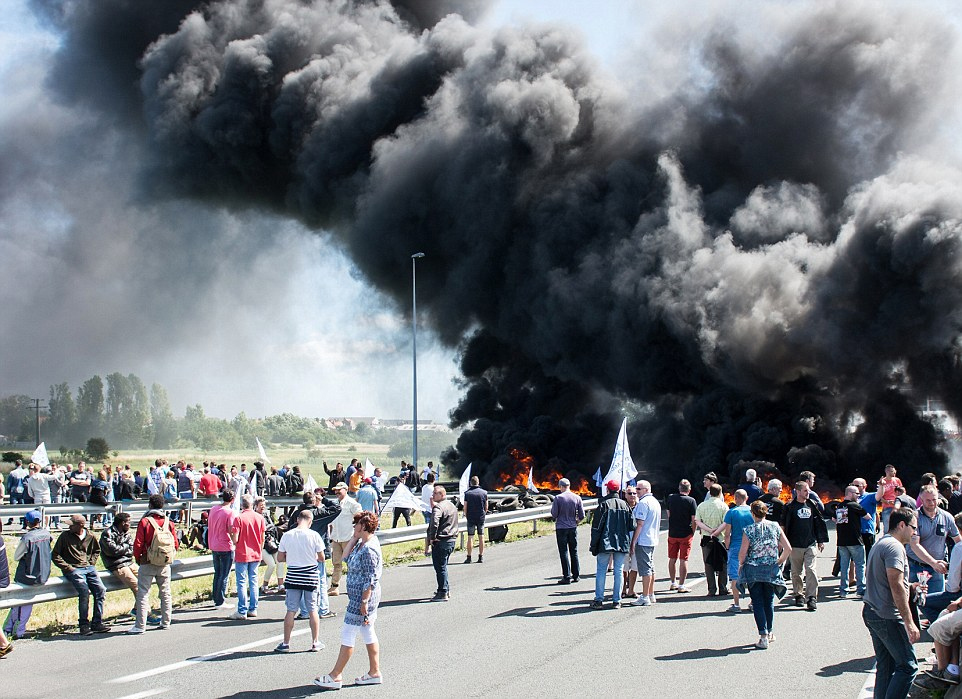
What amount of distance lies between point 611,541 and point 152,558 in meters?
5.16

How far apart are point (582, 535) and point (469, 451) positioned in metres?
23.4

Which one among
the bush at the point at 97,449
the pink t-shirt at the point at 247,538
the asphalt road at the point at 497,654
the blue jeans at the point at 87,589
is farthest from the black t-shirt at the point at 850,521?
the bush at the point at 97,449

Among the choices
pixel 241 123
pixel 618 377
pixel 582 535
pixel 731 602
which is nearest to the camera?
pixel 731 602

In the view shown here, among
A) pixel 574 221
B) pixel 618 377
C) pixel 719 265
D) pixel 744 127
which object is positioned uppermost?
pixel 744 127

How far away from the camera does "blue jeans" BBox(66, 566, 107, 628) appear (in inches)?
400

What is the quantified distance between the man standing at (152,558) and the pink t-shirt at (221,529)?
59 cm

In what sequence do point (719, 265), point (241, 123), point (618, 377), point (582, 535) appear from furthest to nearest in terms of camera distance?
point (241, 123) < point (618, 377) < point (719, 265) < point (582, 535)

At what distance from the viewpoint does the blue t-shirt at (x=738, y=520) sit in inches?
434

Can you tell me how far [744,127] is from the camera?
42906mm

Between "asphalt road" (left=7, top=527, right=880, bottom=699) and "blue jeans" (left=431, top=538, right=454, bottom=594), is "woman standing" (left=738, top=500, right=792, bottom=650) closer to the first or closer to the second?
"asphalt road" (left=7, top=527, right=880, bottom=699)

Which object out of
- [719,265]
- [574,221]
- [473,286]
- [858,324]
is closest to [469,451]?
[473,286]

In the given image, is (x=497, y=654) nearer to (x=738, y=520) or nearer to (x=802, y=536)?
(x=738, y=520)

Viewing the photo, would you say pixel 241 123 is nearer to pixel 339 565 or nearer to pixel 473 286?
pixel 473 286

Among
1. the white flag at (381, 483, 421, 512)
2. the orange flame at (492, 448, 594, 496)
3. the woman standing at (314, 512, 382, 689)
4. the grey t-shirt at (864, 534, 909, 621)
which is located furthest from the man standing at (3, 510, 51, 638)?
the orange flame at (492, 448, 594, 496)
